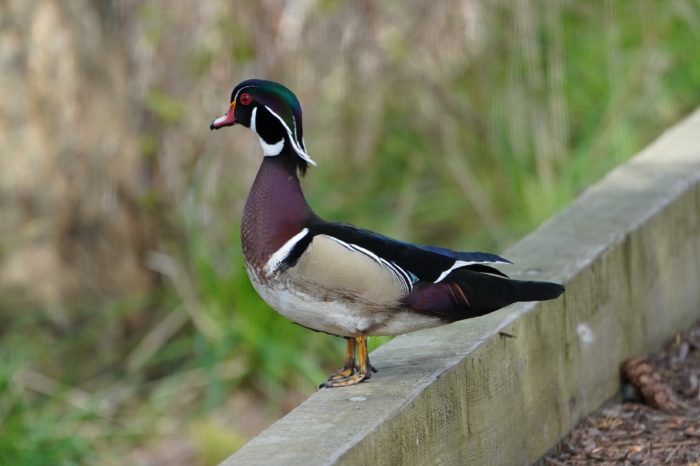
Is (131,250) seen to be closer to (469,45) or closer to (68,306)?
(68,306)

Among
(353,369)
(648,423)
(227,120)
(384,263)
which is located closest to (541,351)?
(648,423)

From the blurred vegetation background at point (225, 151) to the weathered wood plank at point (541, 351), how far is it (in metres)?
1.95

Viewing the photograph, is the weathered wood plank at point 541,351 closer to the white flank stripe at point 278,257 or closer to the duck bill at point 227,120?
the white flank stripe at point 278,257

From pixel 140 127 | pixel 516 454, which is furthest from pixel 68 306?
pixel 516 454

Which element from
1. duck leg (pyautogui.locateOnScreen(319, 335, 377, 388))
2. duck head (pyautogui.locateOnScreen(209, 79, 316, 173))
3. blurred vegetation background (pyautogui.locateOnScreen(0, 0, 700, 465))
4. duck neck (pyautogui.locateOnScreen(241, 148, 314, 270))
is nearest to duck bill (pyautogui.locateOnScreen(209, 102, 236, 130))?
duck head (pyautogui.locateOnScreen(209, 79, 316, 173))

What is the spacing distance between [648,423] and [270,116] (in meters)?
1.66

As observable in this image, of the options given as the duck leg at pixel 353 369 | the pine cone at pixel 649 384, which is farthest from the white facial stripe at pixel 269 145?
the pine cone at pixel 649 384

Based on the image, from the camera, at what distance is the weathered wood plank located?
2.87 metres

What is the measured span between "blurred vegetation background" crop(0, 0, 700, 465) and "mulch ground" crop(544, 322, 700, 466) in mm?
2402

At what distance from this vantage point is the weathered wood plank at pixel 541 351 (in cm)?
287

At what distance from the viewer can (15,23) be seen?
22.1 feet

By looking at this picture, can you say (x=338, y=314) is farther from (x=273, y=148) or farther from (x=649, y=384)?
(x=649, y=384)

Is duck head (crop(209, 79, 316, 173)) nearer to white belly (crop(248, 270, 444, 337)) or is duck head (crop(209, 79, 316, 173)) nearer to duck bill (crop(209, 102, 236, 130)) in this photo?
duck bill (crop(209, 102, 236, 130))

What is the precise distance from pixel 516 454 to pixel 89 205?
4.32m
